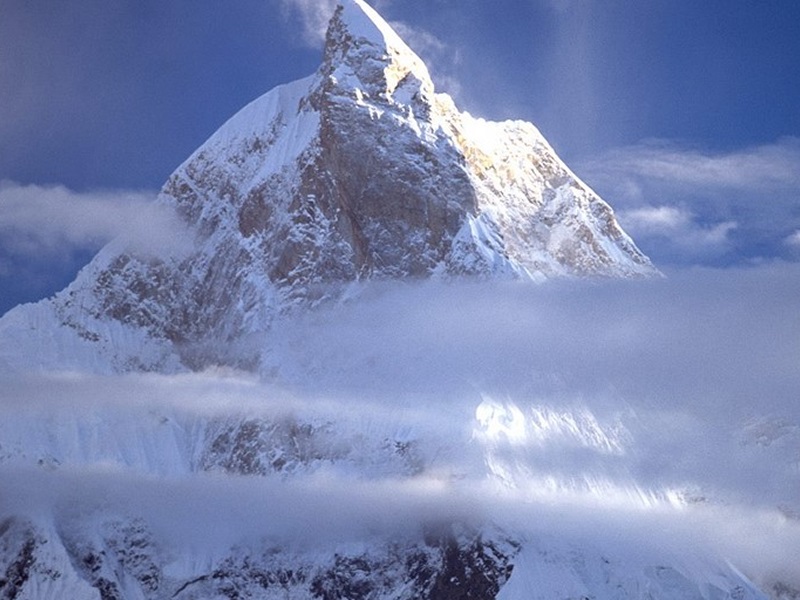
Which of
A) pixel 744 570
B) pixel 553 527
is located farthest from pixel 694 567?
pixel 553 527

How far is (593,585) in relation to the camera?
630 ft

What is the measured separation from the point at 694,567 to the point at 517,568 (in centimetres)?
2398

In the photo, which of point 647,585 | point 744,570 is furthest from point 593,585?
point 744,570

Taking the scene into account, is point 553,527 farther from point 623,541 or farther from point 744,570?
point 744,570

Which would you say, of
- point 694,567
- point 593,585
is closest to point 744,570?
point 694,567

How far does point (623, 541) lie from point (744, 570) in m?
17.4

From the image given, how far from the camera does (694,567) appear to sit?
197875 mm

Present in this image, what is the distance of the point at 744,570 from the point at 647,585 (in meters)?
16.0

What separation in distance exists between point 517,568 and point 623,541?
14.9 m

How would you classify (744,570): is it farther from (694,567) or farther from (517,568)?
(517,568)

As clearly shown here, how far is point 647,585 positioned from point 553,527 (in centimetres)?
1498

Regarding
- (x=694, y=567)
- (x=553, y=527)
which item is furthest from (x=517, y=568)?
(x=694, y=567)

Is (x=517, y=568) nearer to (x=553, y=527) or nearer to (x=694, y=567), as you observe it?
(x=553, y=527)

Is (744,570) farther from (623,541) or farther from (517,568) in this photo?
(517,568)
